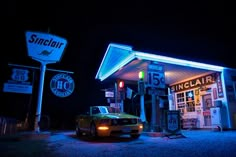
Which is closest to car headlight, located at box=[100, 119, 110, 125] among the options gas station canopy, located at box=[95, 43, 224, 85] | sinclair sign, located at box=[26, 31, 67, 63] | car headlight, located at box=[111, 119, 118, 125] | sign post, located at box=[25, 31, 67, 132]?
car headlight, located at box=[111, 119, 118, 125]

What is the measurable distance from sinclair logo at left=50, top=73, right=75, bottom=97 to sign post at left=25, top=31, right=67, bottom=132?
6.58 ft

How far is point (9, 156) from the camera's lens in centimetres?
506

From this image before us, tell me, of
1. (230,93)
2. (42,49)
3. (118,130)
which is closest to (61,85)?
(42,49)

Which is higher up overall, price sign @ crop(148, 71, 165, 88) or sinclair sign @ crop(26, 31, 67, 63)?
sinclair sign @ crop(26, 31, 67, 63)

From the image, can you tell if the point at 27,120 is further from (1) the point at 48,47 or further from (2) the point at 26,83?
(1) the point at 48,47

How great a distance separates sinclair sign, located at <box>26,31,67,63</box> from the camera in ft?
36.8

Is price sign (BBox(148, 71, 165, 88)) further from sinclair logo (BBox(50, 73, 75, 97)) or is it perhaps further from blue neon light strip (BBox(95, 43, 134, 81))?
sinclair logo (BBox(50, 73, 75, 97))

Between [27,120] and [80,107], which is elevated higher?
[80,107]

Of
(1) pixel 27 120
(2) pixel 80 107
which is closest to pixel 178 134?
(1) pixel 27 120

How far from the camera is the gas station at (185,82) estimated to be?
11062mm

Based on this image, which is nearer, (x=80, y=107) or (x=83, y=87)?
(x=80, y=107)

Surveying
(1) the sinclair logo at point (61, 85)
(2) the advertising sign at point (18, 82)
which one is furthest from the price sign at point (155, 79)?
(1) the sinclair logo at point (61, 85)

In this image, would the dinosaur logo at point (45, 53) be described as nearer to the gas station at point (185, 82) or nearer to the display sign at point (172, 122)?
the gas station at point (185, 82)

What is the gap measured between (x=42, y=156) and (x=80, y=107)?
59.8 ft
